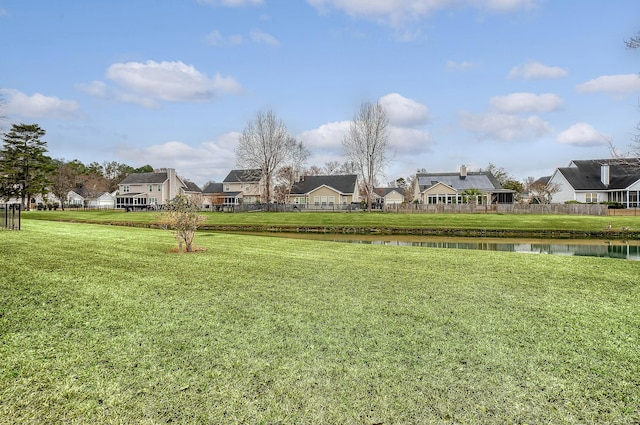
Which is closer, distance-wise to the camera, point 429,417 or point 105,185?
point 429,417

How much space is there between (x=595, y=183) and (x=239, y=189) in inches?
2139

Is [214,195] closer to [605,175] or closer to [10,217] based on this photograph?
[10,217]

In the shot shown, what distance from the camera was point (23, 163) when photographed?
170ft

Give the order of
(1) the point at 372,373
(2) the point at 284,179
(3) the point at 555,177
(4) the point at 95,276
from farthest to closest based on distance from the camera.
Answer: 1. (2) the point at 284,179
2. (3) the point at 555,177
3. (4) the point at 95,276
4. (1) the point at 372,373

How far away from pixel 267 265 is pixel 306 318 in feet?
14.2

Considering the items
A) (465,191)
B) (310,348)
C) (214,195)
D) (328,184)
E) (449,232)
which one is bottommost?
(449,232)

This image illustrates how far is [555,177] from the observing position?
5238 cm

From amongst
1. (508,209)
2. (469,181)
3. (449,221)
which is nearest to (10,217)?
(449,221)

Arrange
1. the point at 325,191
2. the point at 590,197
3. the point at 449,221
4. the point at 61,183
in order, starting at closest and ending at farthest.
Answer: the point at 449,221 → the point at 590,197 → the point at 325,191 → the point at 61,183

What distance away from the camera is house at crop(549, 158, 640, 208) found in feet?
144

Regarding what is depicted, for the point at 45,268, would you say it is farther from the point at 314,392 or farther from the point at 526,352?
the point at 526,352

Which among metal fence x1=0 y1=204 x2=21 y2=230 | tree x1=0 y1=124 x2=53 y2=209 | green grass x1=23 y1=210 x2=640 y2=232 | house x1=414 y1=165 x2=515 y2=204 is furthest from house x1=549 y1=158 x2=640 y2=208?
tree x1=0 y1=124 x2=53 y2=209

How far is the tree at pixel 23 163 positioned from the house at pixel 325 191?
3567 cm

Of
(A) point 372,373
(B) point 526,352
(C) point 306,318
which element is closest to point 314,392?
(A) point 372,373
